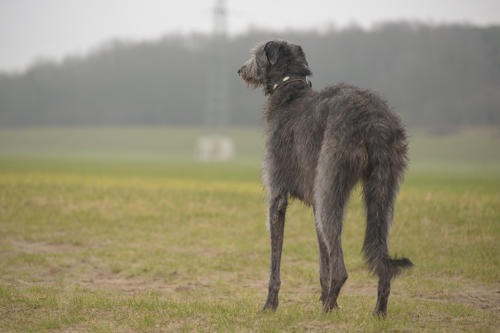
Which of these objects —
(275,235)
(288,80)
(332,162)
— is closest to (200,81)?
(288,80)

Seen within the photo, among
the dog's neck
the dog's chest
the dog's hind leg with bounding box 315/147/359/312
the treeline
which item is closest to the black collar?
the dog's neck

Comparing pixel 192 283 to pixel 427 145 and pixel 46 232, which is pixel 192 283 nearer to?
pixel 46 232

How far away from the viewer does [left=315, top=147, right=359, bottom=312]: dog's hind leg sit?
6066mm

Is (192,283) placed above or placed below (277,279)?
below

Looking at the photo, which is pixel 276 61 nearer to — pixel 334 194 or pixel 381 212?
pixel 334 194

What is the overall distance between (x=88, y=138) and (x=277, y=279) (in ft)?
346

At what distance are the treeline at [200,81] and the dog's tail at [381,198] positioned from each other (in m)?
34.6

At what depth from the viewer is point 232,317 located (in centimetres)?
675

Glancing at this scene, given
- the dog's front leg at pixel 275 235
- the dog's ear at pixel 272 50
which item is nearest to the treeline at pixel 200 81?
the dog's ear at pixel 272 50

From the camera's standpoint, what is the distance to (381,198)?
5.91 meters

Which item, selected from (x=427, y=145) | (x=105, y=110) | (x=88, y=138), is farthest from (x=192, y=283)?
(x=105, y=110)

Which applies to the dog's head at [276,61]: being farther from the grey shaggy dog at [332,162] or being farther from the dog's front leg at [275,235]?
the dog's front leg at [275,235]

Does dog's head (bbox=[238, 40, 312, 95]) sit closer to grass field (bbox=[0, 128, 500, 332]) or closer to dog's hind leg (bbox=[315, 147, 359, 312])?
dog's hind leg (bbox=[315, 147, 359, 312])

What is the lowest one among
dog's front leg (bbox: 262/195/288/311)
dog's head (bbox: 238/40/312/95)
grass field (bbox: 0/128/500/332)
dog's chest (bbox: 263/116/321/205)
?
grass field (bbox: 0/128/500/332)
